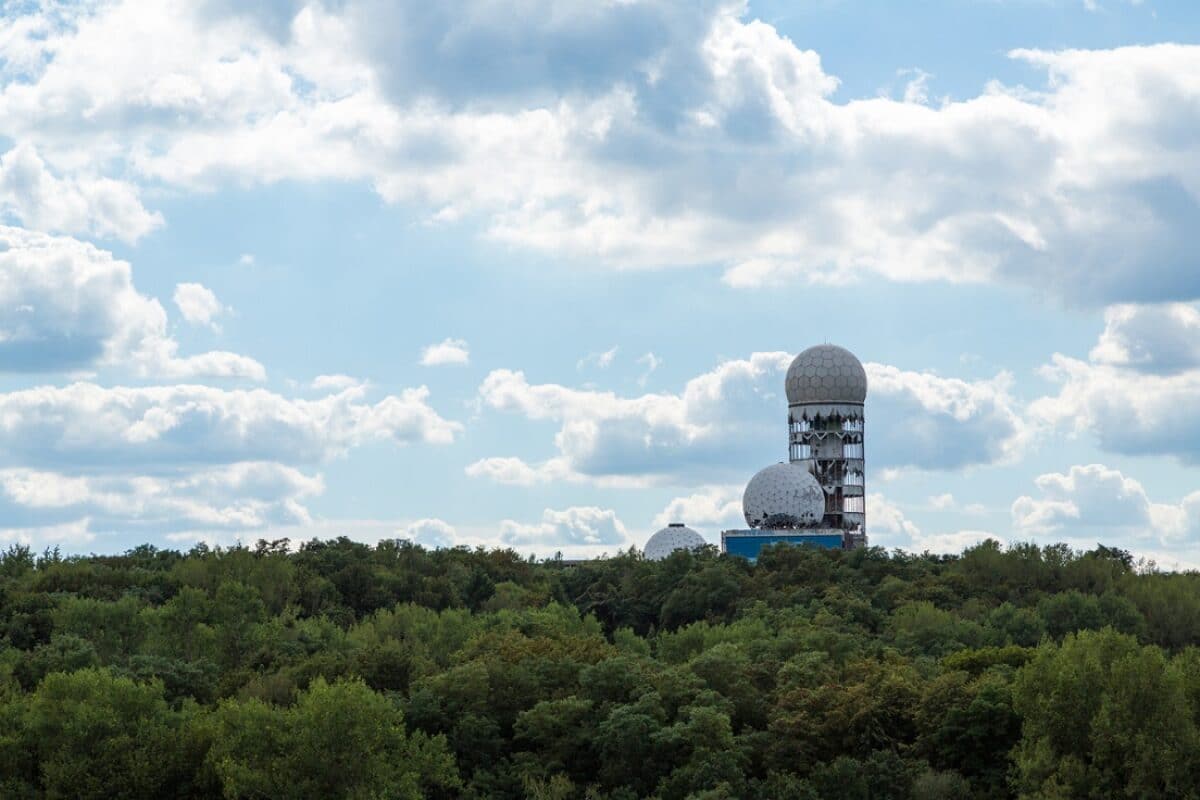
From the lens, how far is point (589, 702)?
55.7 meters

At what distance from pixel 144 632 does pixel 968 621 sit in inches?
1511

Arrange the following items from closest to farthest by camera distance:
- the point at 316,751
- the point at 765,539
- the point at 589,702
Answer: the point at 316,751 → the point at 589,702 → the point at 765,539

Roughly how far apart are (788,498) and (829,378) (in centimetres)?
965

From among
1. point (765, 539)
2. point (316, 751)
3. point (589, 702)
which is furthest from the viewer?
point (765, 539)

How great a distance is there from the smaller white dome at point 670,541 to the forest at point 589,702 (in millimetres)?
35485

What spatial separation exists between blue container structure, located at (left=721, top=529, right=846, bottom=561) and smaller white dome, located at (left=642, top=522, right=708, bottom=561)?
717 centimetres

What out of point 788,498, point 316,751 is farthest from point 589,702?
point 788,498

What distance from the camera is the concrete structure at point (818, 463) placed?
362 ft

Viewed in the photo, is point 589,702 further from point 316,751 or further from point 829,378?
point 829,378

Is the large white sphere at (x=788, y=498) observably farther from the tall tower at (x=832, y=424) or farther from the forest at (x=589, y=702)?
the forest at (x=589, y=702)

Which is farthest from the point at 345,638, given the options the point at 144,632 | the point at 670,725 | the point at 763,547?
the point at 763,547

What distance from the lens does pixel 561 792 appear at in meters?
50.8

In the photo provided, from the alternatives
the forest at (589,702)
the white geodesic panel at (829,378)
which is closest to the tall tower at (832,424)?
the white geodesic panel at (829,378)

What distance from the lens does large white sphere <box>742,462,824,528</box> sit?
11000 cm
